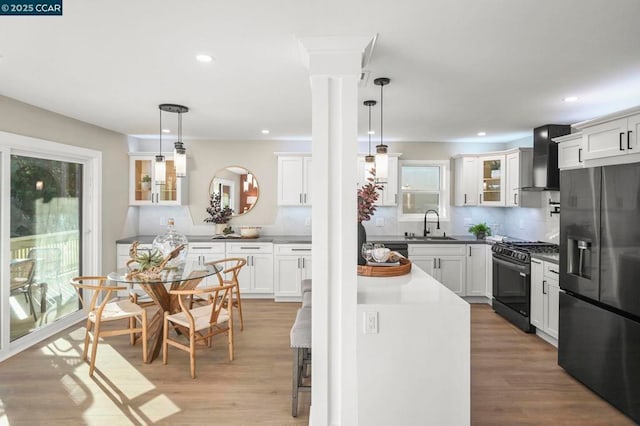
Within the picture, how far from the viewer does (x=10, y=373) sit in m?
3.01

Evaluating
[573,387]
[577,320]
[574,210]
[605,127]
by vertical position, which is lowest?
[573,387]

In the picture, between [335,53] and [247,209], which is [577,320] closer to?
[335,53]

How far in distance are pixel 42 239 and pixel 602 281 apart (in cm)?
535

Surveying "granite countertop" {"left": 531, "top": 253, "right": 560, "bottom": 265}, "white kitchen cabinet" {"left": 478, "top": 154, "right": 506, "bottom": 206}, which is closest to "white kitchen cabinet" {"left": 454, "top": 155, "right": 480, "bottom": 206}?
"white kitchen cabinet" {"left": 478, "top": 154, "right": 506, "bottom": 206}

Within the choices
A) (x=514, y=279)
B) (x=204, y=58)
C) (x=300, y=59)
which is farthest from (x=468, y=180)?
(x=204, y=58)

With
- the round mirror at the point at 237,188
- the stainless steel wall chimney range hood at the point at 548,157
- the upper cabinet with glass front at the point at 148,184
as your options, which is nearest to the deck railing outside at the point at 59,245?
the upper cabinet with glass front at the point at 148,184

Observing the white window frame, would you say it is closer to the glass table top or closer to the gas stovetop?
the glass table top

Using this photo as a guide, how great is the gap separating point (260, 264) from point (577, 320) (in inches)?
148

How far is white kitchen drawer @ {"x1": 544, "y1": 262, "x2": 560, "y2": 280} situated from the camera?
11.5 feet

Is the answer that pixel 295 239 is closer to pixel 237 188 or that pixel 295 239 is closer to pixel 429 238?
pixel 237 188

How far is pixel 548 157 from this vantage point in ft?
14.2

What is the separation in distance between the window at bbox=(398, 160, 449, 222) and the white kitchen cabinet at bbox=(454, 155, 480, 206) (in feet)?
0.96

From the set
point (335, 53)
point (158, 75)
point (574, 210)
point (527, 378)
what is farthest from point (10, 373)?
point (574, 210)

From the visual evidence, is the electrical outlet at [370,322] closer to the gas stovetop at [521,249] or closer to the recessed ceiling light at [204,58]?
the recessed ceiling light at [204,58]
